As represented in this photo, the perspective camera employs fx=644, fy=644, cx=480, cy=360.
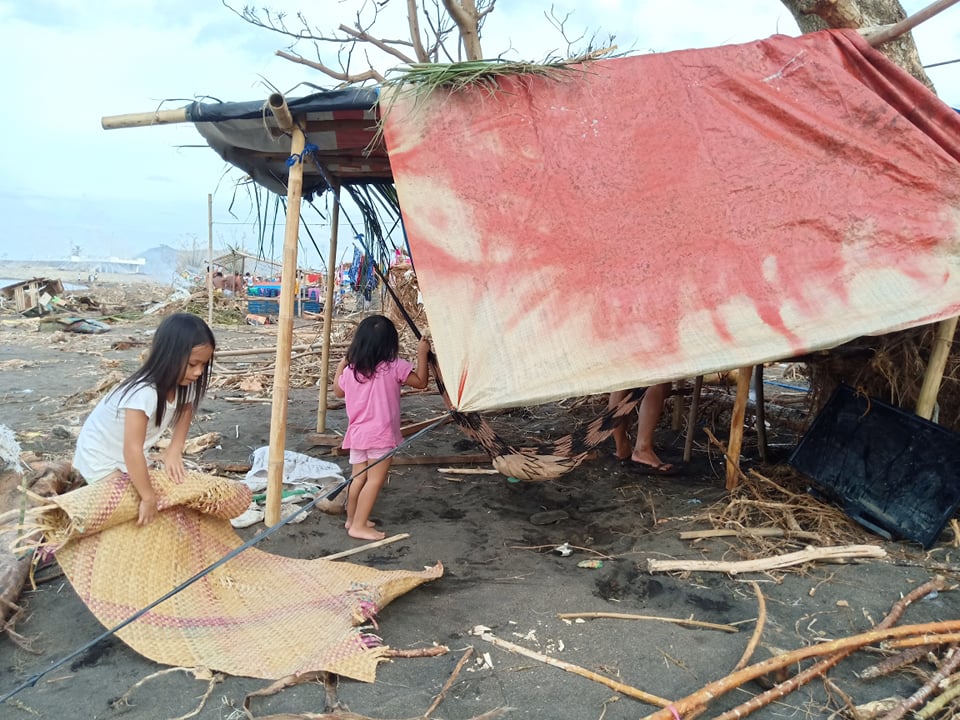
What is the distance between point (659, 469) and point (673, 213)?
2.14 meters

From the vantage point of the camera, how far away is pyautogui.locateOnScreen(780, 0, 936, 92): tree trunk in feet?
14.1

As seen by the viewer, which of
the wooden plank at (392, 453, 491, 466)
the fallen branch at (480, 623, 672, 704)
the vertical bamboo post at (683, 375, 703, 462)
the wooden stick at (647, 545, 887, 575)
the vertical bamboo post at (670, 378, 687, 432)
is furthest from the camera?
the vertical bamboo post at (670, 378, 687, 432)

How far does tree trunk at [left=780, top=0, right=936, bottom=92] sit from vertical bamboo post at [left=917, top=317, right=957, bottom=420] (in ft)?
6.71

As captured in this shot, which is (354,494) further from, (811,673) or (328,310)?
(811,673)

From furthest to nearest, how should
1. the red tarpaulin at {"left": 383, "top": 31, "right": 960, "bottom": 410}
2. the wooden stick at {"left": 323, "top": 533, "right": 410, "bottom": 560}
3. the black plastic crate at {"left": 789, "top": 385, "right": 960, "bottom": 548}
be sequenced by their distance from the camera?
the wooden stick at {"left": 323, "top": 533, "right": 410, "bottom": 560} < the black plastic crate at {"left": 789, "top": 385, "right": 960, "bottom": 548} < the red tarpaulin at {"left": 383, "top": 31, "right": 960, "bottom": 410}

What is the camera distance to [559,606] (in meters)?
2.81

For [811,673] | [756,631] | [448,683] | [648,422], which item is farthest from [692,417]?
[448,683]

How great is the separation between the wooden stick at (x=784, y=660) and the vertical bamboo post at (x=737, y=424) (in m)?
1.46

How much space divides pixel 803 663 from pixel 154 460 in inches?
173

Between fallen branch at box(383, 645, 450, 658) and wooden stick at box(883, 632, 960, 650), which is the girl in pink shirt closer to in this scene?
fallen branch at box(383, 645, 450, 658)

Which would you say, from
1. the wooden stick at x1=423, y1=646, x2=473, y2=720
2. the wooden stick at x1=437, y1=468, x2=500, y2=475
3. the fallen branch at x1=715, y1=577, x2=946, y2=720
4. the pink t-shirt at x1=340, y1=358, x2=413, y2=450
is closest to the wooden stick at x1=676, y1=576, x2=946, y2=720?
the fallen branch at x1=715, y1=577, x2=946, y2=720

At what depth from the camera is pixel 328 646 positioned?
2381mm

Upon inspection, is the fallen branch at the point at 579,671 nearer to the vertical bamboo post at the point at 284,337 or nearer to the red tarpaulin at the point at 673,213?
the red tarpaulin at the point at 673,213

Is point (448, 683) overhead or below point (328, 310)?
below
